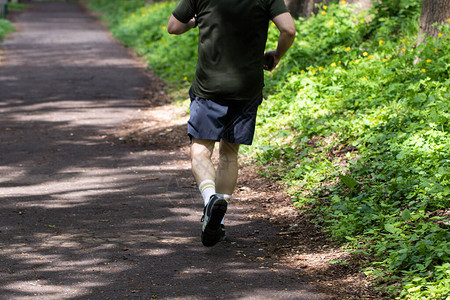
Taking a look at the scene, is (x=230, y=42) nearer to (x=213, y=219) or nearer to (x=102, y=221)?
(x=213, y=219)

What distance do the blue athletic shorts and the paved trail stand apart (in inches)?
36.0

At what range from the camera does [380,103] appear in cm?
781

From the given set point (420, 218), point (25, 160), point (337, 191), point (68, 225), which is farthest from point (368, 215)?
point (25, 160)

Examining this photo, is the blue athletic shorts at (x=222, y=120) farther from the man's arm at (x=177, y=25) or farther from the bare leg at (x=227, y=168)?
the man's arm at (x=177, y=25)

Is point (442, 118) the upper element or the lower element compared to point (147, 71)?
upper

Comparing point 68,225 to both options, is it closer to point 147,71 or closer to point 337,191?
point 337,191

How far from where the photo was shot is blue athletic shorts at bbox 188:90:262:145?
4.82 meters

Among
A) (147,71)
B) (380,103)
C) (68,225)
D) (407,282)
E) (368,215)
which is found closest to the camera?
(407,282)


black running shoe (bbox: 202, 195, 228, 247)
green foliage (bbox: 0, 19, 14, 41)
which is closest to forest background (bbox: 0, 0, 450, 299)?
black running shoe (bbox: 202, 195, 228, 247)

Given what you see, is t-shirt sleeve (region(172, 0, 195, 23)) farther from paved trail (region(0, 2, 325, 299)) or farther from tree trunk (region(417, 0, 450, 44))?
tree trunk (region(417, 0, 450, 44))

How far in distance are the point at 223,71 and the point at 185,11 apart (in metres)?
0.55

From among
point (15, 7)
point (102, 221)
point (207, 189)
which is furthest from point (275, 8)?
point (15, 7)

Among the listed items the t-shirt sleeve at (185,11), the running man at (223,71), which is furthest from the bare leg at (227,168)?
the t-shirt sleeve at (185,11)

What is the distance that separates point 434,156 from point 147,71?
11.6 metres
